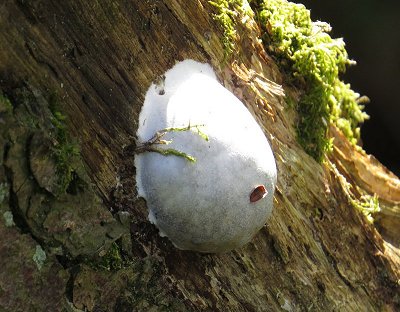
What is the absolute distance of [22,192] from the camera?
1694 millimetres

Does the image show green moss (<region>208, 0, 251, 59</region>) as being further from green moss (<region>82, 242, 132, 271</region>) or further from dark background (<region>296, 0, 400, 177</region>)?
dark background (<region>296, 0, 400, 177</region>)

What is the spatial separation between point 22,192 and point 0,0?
1.70 feet

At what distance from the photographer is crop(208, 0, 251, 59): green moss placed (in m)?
2.38

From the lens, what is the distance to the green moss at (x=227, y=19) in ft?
7.82

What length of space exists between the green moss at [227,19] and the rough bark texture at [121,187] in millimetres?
27

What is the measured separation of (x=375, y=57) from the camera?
4.77 meters

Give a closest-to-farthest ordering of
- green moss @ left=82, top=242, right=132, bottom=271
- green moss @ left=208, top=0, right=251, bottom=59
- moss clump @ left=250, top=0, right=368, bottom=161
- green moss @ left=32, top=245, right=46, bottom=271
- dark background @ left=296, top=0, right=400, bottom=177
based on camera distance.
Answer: green moss @ left=32, top=245, right=46, bottom=271, green moss @ left=82, top=242, right=132, bottom=271, green moss @ left=208, top=0, right=251, bottom=59, moss clump @ left=250, top=0, right=368, bottom=161, dark background @ left=296, top=0, right=400, bottom=177

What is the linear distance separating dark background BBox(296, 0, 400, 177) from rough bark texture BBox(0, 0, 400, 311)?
6.96 ft

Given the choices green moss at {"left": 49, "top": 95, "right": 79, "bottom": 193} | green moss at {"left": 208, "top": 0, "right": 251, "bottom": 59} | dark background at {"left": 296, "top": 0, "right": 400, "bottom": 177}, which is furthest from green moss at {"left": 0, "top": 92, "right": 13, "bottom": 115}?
dark background at {"left": 296, "top": 0, "right": 400, "bottom": 177}

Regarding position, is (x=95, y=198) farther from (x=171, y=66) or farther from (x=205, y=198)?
(x=171, y=66)

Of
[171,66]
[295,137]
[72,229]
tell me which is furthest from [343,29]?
[72,229]

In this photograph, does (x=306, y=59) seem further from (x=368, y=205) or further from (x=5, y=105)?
(x=5, y=105)

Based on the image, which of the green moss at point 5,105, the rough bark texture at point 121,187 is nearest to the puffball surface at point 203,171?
the rough bark texture at point 121,187

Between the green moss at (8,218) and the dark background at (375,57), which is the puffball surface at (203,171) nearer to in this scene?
the green moss at (8,218)
